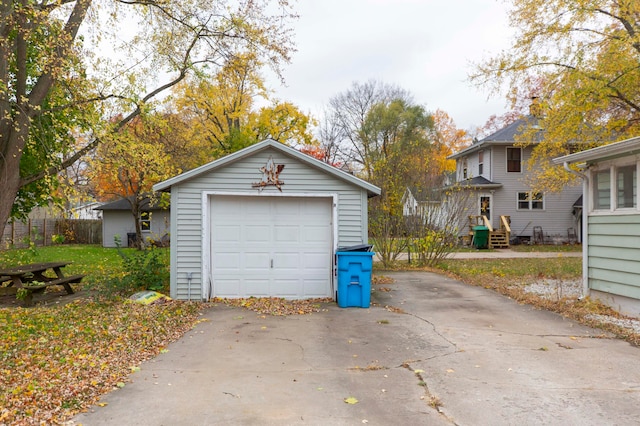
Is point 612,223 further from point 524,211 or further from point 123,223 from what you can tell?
point 123,223

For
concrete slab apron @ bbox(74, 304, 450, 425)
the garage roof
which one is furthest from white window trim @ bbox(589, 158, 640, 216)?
the garage roof

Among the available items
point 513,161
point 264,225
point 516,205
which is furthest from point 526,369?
point 513,161

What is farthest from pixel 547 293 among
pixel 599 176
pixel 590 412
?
pixel 590 412

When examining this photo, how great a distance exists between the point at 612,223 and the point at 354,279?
4675 mm

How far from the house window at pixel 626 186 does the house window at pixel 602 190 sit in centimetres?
29

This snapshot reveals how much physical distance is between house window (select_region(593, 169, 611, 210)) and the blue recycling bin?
4352mm

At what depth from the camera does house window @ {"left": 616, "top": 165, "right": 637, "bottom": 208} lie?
801 cm

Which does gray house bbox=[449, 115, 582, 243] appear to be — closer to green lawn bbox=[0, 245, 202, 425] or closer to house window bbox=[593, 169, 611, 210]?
house window bbox=[593, 169, 611, 210]

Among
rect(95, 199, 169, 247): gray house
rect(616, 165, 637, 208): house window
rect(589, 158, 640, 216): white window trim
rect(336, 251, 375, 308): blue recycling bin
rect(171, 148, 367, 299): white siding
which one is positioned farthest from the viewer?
rect(95, 199, 169, 247): gray house

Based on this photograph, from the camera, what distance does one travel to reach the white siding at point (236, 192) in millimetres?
9664

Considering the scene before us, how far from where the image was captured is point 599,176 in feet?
29.6

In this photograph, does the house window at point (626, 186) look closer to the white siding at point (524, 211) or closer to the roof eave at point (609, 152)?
the roof eave at point (609, 152)

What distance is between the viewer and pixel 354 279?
29.8 feet

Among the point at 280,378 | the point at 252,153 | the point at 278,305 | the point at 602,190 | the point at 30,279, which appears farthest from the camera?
the point at 30,279
